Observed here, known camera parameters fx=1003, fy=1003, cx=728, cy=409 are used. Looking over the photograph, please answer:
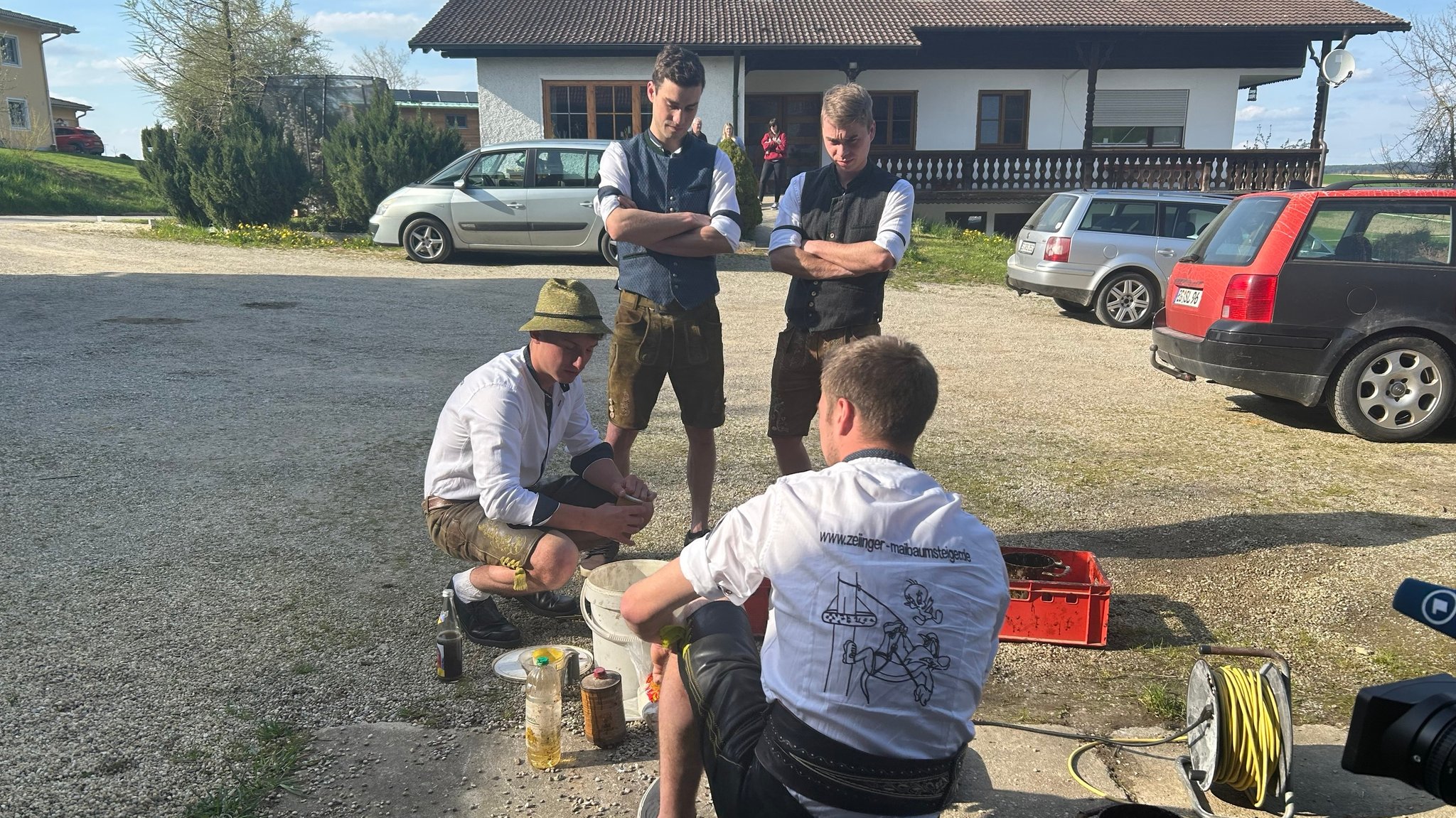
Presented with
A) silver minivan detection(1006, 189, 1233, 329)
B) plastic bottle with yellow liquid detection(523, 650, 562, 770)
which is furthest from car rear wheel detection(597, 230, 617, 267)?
plastic bottle with yellow liquid detection(523, 650, 562, 770)

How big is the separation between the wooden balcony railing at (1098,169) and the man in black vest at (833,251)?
722 inches

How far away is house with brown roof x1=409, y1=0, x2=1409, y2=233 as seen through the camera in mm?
21531

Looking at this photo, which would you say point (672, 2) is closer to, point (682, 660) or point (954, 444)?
point (954, 444)

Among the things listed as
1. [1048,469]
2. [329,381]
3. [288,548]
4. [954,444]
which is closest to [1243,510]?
[1048,469]

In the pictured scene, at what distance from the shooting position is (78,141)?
4222 cm

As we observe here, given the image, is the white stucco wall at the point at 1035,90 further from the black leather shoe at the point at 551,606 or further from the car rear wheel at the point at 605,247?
the black leather shoe at the point at 551,606

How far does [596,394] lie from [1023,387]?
11.4ft

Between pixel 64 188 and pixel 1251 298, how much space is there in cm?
2856

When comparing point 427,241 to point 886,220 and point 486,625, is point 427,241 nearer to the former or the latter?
point 886,220

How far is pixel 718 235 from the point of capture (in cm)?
421

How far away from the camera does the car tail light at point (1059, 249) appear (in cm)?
1171

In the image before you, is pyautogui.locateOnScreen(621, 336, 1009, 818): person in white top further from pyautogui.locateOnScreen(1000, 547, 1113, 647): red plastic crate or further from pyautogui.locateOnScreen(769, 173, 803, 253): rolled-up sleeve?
pyautogui.locateOnScreen(769, 173, 803, 253): rolled-up sleeve

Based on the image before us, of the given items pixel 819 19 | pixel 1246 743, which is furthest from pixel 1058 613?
pixel 819 19

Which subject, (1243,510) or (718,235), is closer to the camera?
(718,235)
